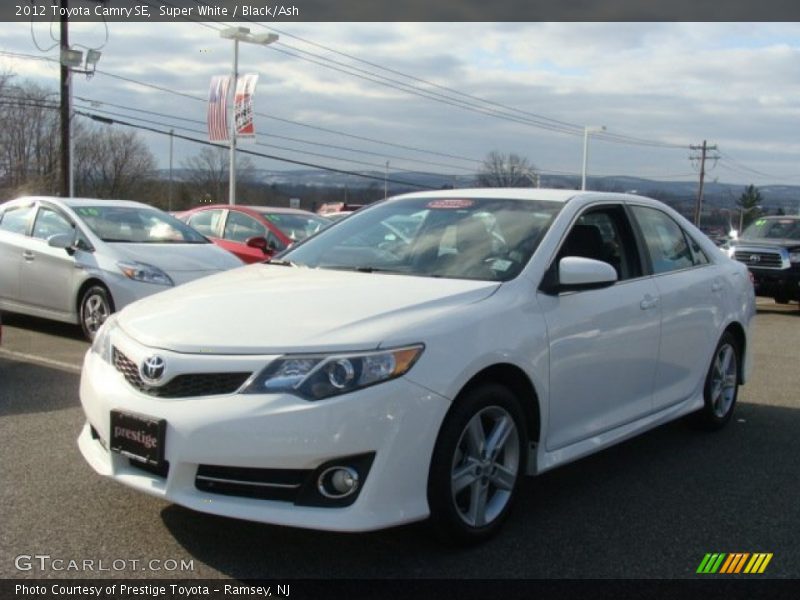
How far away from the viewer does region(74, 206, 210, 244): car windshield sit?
902 cm

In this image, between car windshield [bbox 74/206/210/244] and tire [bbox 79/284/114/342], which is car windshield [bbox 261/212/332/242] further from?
tire [bbox 79/284/114/342]

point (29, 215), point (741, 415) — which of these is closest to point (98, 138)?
point (29, 215)

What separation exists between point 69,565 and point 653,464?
328 cm

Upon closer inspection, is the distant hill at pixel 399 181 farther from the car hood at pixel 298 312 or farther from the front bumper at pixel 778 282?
the car hood at pixel 298 312

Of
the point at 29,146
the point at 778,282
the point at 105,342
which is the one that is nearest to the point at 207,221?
the point at 105,342

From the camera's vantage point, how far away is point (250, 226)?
1170cm

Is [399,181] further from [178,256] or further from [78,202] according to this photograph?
[178,256]

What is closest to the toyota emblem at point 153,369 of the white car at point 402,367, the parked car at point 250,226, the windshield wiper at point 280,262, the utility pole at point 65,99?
the white car at point 402,367

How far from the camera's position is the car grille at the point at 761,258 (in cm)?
1520

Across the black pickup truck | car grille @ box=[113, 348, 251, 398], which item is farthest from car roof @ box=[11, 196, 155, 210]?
the black pickup truck

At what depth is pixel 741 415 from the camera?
6348mm

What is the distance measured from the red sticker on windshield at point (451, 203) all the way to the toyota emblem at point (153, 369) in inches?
79.5

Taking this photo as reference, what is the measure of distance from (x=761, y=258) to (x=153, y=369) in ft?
47.0

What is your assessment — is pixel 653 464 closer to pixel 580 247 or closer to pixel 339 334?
pixel 580 247
